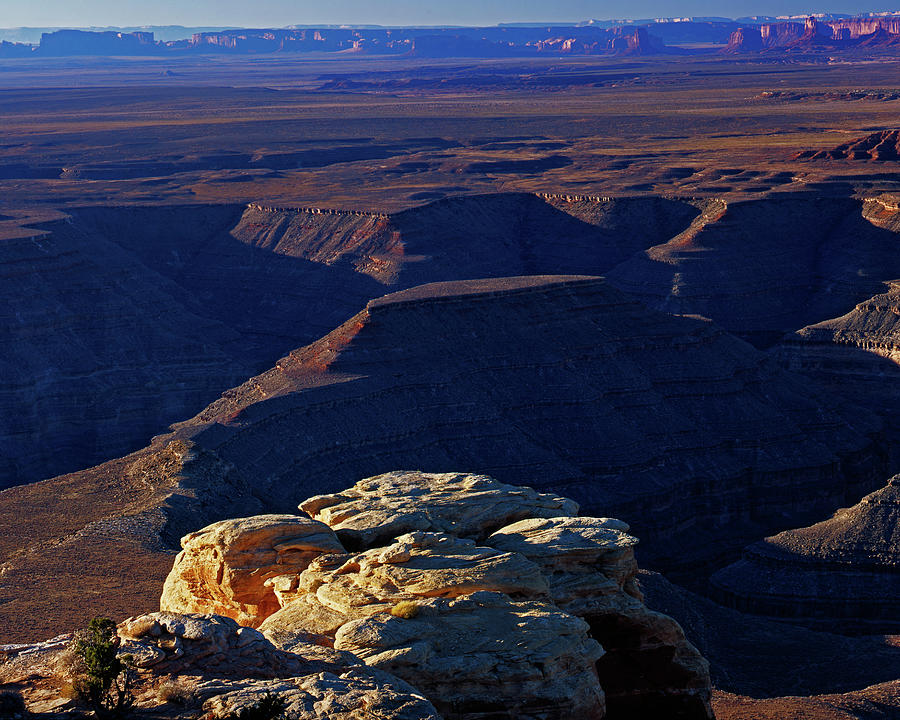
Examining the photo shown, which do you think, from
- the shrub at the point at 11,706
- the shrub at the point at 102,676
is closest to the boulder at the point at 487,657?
the shrub at the point at 102,676

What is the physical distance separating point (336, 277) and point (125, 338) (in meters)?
20.7

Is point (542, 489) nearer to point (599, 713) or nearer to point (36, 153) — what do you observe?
point (599, 713)

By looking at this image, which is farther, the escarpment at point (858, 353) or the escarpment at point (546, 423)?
the escarpment at point (858, 353)

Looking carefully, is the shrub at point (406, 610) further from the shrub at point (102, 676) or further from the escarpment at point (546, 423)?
the escarpment at point (546, 423)

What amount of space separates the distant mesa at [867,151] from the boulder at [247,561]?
123 metres

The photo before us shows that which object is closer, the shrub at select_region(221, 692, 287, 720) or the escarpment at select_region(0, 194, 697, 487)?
the shrub at select_region(221, 692, 287, 720)

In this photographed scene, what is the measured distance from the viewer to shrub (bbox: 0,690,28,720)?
22359 mm

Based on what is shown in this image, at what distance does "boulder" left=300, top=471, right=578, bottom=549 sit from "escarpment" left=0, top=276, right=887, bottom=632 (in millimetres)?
13854

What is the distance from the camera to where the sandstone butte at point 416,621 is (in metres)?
24.6

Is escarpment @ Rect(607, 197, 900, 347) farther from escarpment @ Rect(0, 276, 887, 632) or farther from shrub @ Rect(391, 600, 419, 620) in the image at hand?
shrub @ Rect(391, 600, 419, 620)

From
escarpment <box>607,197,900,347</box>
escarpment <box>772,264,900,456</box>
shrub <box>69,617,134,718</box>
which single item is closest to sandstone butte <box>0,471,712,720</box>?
shrub <box>69,617,134,718</box>

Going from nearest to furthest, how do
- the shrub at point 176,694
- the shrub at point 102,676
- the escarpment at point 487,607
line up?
1. the shrub at point 102,676
2. the shrub at point 176,694
3. the escarpment at point 487,607

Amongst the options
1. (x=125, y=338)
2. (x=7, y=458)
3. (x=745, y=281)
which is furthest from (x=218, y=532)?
(x=745, y=281)

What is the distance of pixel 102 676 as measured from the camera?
2311cm
